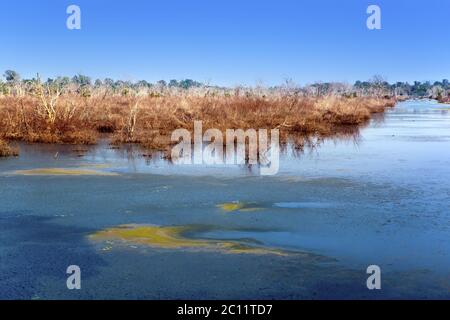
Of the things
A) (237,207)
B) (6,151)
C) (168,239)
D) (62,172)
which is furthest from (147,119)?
(168,239)

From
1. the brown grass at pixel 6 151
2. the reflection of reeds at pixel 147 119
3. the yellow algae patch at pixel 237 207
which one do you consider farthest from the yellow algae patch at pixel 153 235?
the reflection of reeds at pixel 147 119

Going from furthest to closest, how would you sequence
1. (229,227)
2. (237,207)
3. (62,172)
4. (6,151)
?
(6,151)
(62,172)
(237,207)
(229,227)

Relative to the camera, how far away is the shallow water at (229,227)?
5473mm

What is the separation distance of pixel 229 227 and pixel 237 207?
51.0 inches

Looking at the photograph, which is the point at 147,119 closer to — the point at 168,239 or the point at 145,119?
the point at 145,119

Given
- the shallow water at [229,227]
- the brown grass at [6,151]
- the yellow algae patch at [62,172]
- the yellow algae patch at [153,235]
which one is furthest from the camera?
the brown grass at [6,151]

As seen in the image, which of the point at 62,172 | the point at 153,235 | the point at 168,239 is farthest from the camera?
the point at 62,172

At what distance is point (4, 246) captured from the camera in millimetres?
6688

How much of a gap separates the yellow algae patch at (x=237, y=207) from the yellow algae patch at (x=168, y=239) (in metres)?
1.29

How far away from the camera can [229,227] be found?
25.0ft

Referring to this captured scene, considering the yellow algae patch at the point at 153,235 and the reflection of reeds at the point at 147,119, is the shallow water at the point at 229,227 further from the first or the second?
the reflection of reeds at the point at 147,119
